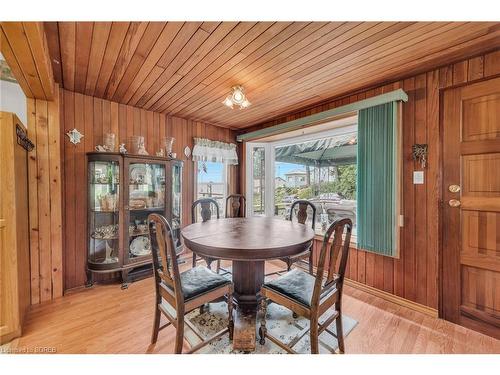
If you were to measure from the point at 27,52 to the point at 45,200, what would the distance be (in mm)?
1391

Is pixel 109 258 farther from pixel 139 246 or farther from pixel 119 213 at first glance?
pixel 119 213

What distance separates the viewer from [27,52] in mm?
1294

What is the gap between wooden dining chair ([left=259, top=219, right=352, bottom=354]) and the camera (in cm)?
124

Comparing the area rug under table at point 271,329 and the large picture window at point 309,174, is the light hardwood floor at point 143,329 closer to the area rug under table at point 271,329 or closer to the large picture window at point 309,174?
the area rug under table at point 271,329

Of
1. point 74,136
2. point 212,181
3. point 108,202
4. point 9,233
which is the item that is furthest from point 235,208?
point 9,233

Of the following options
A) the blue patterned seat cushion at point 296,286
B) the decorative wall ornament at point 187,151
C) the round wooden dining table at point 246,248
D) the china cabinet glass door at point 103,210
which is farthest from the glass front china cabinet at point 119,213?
the blue patterned seat cushion at point 296,286

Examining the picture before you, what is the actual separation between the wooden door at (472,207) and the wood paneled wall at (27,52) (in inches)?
117

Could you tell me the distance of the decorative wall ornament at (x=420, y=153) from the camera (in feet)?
6.34

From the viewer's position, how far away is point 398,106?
6.68 ft

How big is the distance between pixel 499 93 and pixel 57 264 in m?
4.17

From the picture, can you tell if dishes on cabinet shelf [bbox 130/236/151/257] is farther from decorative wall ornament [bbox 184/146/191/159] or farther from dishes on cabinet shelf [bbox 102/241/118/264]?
decorative wall ornament [bbox 184/146/191/159]

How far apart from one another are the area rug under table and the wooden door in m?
0.94
